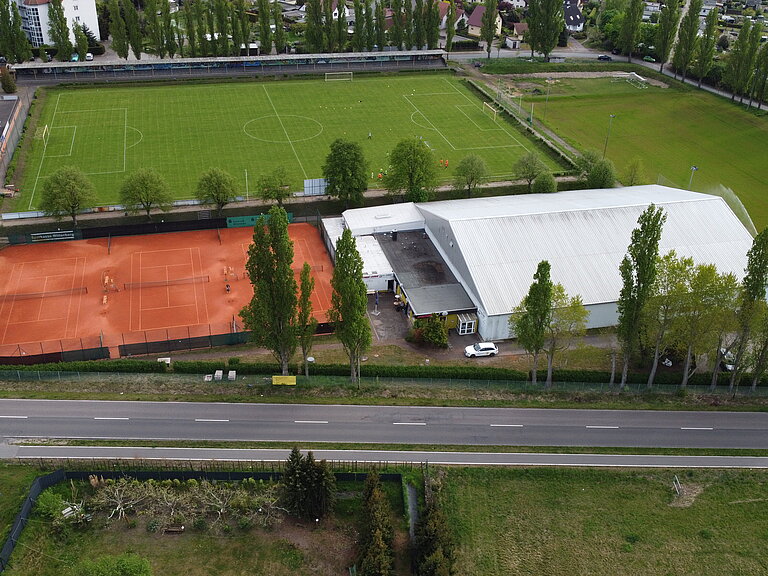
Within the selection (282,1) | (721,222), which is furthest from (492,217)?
(282,1)

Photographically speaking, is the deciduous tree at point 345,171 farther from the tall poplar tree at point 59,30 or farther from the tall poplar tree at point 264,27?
the tall poplar tree at point 59,30

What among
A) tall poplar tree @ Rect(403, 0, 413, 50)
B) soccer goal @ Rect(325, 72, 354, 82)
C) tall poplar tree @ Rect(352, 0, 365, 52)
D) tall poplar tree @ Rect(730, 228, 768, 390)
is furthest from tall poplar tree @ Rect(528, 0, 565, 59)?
tall poplar tree @ Rect(730, 228, 768, 390)

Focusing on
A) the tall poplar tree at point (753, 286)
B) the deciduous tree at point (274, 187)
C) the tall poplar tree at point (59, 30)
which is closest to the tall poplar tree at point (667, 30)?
the deciduous tree at point (274, 187)

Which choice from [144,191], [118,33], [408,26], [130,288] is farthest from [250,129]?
[408,26]

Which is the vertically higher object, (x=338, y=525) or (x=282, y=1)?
(x=282, y=1)

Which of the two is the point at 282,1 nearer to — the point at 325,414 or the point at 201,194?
the point at 201,194

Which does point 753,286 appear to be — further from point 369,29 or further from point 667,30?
point 369,29
